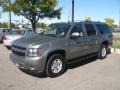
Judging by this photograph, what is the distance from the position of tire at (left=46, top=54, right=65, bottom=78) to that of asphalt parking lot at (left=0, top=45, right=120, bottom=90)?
174 mm

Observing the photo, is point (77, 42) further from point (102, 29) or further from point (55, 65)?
point (102, 29)

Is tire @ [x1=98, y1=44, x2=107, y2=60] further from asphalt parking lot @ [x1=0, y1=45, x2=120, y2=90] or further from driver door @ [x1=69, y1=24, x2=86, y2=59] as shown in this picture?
driver door @ [x1=69, y1=24, x2=86, y2=59]

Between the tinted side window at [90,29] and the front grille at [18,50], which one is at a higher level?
the tinted side window at [90,29]

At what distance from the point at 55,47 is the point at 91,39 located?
2445 mm

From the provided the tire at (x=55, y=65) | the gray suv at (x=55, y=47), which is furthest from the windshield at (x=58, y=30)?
the tire at (x=55, y=65)

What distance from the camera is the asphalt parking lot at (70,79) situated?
621 centimetres

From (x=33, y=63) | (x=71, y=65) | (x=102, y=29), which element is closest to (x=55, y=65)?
(x=33, y=63)

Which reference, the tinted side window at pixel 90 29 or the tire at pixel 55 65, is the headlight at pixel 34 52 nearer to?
the tire at pixel 55 65

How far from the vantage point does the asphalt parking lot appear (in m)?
6.21

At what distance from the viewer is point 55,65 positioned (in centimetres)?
723

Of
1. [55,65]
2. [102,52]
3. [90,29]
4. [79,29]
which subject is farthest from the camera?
[102,52]

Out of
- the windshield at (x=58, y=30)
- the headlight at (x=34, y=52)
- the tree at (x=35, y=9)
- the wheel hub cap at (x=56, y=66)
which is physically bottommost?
the wheel hub cap at (x=56, y=66)

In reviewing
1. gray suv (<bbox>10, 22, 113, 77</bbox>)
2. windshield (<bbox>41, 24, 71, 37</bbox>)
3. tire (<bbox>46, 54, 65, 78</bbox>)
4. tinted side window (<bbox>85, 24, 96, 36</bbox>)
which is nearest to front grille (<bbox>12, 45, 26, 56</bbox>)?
gray suv (<bbox>10, 22, 113, 77</bbox>)

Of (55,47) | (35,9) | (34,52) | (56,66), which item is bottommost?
(56,66)
